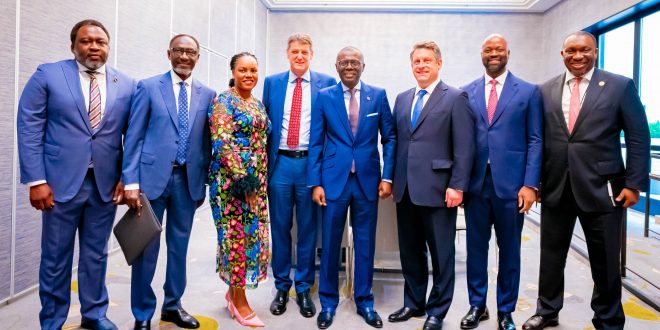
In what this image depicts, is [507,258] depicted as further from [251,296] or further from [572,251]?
[572,251]

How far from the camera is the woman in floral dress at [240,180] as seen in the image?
2.46 m

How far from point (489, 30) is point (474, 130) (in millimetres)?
6842

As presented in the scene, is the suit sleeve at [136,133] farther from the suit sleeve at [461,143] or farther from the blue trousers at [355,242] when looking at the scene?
the suit sleeve at [461,143]

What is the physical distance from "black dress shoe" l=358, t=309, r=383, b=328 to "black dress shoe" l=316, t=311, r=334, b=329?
20 centimetres

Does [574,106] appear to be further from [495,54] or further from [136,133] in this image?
[136,133]

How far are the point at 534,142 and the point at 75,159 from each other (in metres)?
2.40

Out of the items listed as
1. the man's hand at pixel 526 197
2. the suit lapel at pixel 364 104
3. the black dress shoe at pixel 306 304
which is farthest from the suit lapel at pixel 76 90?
the man's hand at pixel 526 197

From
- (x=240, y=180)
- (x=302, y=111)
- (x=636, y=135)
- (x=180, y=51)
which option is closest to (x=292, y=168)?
(x=302, y=111)

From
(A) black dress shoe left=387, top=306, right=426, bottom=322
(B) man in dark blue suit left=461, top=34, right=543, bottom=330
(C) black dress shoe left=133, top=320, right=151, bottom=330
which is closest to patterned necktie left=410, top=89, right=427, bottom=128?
(B) man in dark blue suit left=461, top=34, right=543, bottom=330

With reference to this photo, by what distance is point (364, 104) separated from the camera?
2.69 m

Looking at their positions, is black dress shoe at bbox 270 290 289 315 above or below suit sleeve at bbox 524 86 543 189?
below

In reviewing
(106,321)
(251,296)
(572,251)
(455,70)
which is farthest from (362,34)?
(106,321)

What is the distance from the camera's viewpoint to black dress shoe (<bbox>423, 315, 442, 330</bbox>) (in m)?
2.58

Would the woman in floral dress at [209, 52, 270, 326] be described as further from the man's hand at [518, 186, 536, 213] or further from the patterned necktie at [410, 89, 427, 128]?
the man's hand at [518, 186, 536, 213]
